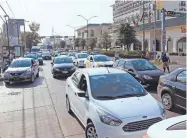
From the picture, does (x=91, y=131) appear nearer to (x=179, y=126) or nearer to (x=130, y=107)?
(x=130, y=107)

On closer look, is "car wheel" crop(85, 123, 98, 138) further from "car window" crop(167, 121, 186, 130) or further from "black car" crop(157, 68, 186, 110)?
"black car" crop(157, 68, 186, 110)

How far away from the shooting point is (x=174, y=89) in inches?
304

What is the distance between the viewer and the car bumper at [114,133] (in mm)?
4551

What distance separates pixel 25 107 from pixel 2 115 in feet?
3.51

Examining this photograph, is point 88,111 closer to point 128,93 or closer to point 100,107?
point 100,107

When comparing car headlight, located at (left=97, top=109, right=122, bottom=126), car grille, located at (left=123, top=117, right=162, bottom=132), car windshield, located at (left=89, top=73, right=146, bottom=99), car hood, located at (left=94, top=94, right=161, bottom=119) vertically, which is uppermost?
car windshield, located at (left=89, top=73, right=146, bottom=99)

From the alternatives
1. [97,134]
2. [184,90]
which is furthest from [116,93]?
[184,90]

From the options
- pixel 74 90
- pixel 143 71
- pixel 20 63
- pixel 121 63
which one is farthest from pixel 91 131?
pixel 20 63

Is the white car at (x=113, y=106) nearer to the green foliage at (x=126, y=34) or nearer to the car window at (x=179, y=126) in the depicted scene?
the car window at (x=179, y=126)

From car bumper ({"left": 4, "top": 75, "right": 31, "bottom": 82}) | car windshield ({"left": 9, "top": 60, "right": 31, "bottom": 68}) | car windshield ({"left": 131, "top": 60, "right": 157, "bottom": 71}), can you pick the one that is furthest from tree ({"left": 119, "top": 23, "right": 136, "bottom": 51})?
car windshield ({"left": 131, "top": 60, "right": 157, "bottom": 71})

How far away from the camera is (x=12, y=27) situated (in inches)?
2746

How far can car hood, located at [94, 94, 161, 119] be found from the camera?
A: 15.7 feet

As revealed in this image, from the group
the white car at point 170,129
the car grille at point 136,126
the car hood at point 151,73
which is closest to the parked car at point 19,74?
the car hood at point 151,73

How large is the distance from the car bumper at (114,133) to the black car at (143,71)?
23.1 feet
